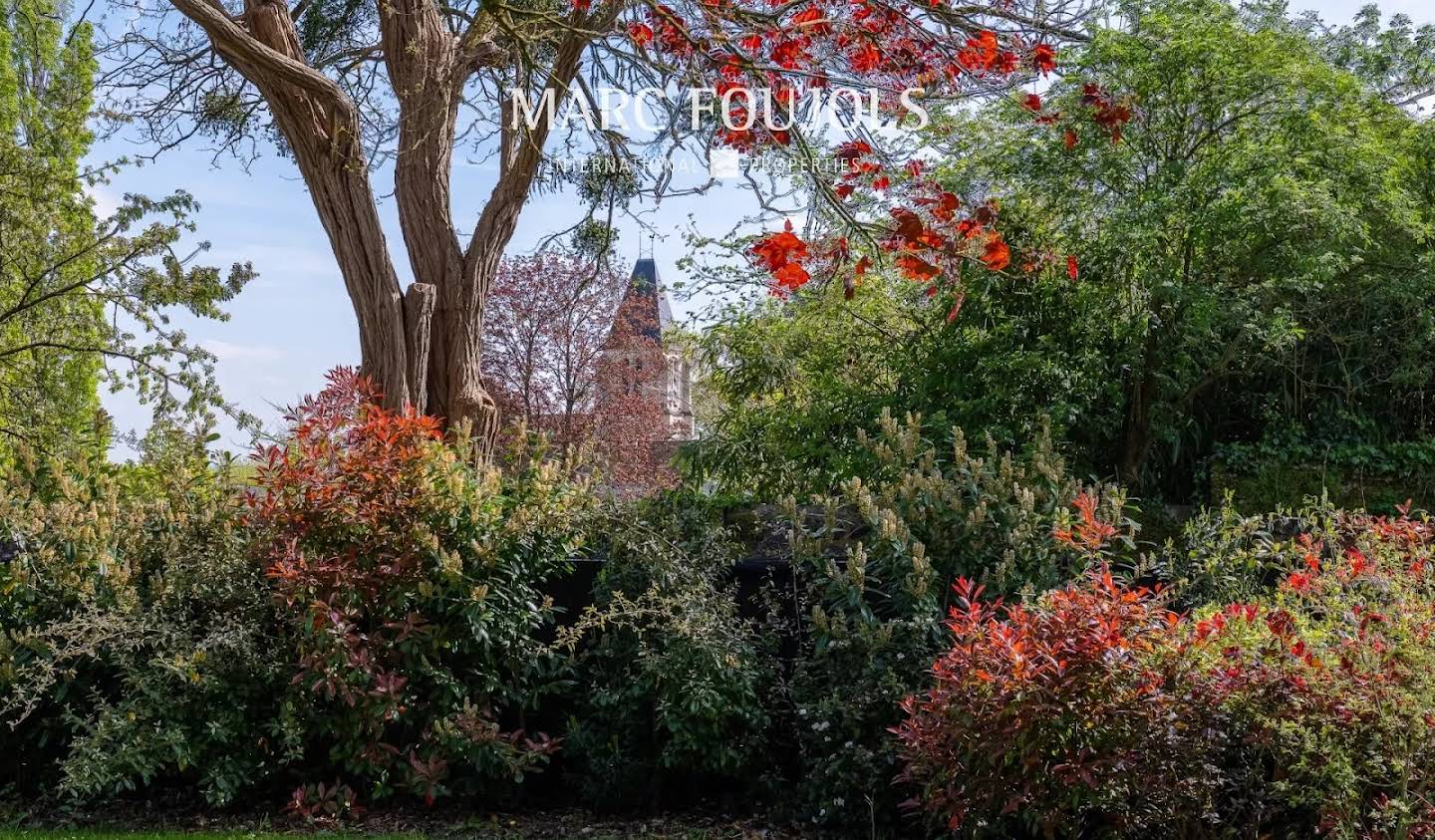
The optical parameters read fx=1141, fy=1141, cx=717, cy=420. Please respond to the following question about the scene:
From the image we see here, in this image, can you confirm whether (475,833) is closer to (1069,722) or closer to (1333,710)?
(1069,722)

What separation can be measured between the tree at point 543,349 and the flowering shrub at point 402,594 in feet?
26.3

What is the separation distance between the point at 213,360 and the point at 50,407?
1793mm

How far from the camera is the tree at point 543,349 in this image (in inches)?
490

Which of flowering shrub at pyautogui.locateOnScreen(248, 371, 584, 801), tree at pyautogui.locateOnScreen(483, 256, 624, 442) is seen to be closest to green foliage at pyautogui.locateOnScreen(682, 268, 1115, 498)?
flowering shrub at pyautogui.locateOnScreen(248, 371, 584, 801)

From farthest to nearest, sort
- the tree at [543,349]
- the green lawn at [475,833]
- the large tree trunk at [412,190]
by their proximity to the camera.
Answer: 1. the tree at [543,349]
2. the large tree trunk at [412,190]
3. the green lawn at [475,833]

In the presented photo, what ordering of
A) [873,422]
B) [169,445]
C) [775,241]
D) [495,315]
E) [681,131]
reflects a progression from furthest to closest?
[495,315] → [873,422] → [681,131] → [169,445] → [775,241]

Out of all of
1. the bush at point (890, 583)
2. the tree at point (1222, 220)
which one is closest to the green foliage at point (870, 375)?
the tree at point (1222, 220)

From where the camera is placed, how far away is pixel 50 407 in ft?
30.2

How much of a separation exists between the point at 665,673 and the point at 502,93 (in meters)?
5.34

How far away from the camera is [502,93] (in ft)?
26.5

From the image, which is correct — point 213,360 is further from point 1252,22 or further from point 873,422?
point 1252,22

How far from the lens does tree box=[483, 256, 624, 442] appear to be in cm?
1245

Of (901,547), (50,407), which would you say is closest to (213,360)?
(50,407)

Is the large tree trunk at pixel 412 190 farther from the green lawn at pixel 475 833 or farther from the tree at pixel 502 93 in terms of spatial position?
the green lawn at pixel 475 833
